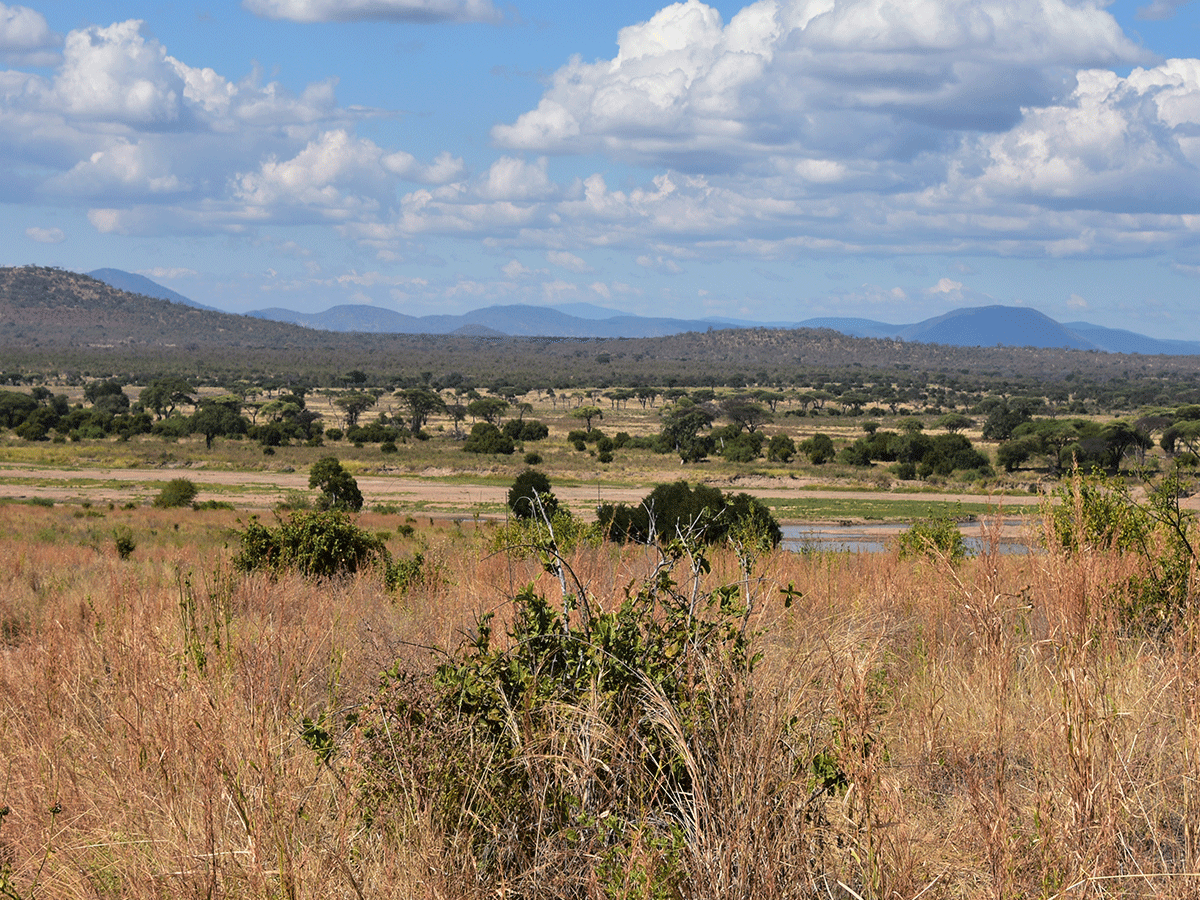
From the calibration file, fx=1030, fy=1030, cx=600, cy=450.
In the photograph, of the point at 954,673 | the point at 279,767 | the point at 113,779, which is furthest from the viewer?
the point at 954,673

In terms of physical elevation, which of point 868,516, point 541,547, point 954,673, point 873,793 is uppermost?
point 541,547

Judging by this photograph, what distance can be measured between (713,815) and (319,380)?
184344 millimetres

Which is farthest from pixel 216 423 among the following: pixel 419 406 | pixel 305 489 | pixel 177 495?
pixel 177 495

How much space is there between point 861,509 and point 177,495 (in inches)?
1581

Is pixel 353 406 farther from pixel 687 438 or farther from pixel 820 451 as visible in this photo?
pixel 820 451

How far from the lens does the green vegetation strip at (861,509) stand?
58906mm

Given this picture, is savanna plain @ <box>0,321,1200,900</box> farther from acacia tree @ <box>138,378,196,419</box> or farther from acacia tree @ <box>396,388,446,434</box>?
acacia tree @ <box>138,378,196,419</box>

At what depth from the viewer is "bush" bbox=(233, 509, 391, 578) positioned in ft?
59.0

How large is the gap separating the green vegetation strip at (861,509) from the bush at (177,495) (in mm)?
33597

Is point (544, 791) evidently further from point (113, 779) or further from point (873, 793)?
point (113, 779)

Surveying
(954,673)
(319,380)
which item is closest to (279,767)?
(954,673)

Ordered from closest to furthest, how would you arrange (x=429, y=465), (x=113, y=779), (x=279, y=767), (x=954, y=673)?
(x=279, y=767)
(x=113, y=779)
(x=954, y=673)
(x=429, y=465)

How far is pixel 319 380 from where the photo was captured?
595 ft

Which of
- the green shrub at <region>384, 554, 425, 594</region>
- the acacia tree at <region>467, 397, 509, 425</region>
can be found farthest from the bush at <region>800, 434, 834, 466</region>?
the green shrub at <region>384, 554, 425, 594</region>
